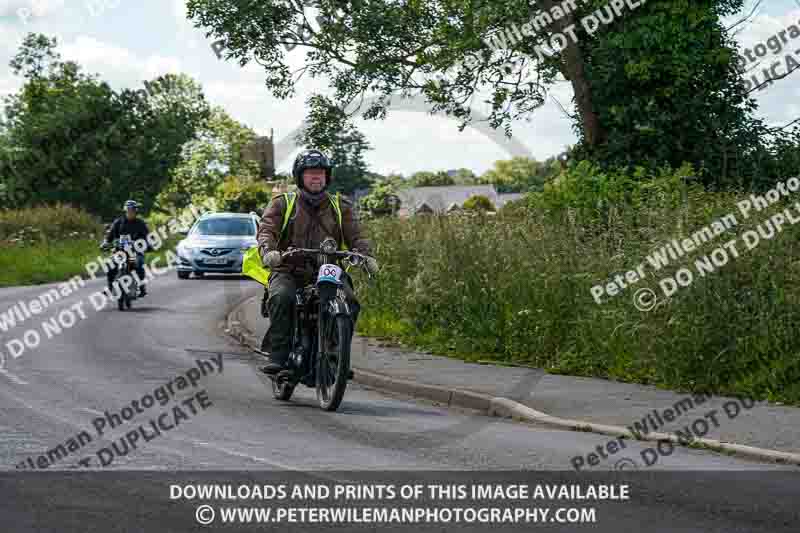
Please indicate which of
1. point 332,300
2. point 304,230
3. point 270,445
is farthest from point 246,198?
point 270,445

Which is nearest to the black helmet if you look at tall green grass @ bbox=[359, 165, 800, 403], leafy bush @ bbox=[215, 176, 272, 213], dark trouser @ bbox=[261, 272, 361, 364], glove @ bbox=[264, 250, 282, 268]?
glove @ bbox=[264, 250, 282, 268]

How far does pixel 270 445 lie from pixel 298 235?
290 centimetres

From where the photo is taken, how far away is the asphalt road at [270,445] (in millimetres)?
7293

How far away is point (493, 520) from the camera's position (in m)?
6.96

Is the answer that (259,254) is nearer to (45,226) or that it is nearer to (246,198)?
(45,226)

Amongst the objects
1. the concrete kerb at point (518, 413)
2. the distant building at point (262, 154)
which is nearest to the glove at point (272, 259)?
the concrete kerb at point (518, 413)

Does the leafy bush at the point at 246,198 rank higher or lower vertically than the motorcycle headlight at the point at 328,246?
A: higher

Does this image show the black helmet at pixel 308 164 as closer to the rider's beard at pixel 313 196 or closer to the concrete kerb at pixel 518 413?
the rider's beard at pixel 313 196

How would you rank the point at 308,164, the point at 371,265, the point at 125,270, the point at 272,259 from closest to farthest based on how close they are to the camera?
the point at 272,259 → the point at 371,265 → the point at 308,164 → the point at 125,270

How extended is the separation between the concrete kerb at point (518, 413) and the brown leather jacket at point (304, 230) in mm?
1708

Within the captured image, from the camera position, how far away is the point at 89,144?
100 metres

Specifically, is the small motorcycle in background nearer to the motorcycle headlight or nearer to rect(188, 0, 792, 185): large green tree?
rect(188, 0, 792, 185): large green tree

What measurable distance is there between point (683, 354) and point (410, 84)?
1376 centimetres

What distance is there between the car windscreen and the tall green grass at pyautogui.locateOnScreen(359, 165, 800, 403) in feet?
49.5
